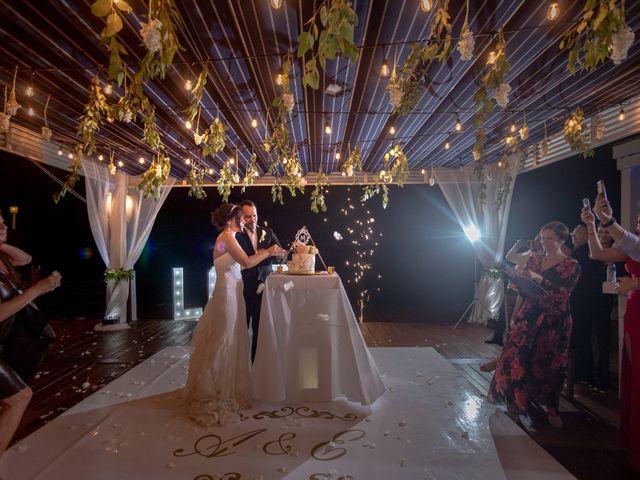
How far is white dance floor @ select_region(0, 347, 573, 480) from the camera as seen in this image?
234cm

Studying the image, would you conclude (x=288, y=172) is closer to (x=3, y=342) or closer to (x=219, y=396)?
(x=219, y=396)

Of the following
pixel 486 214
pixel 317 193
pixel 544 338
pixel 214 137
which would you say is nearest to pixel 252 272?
pixel 214 137

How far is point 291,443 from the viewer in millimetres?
2682

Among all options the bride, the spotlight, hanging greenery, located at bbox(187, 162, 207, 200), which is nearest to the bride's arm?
the bride

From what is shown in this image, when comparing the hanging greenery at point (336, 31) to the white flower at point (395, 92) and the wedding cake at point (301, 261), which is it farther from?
the wedding cake at point (301, 261)

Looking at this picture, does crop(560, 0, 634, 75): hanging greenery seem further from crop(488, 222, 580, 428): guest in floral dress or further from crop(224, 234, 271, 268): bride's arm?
crop(224, 234, 271, 268): bride's arm

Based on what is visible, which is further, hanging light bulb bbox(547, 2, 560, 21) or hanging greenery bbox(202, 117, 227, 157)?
hanging greenery bbox(202, 117, 227, 157)

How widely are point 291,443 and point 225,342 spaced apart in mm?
966

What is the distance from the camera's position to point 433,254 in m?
9.02

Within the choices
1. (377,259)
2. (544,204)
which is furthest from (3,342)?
(377,259)

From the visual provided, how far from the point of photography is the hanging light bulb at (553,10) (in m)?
A: 2.52

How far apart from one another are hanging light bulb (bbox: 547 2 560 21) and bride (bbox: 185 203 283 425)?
2.54 m

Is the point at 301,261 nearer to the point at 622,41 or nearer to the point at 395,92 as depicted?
the point at 395,92

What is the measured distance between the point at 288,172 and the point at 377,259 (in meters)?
3.81
